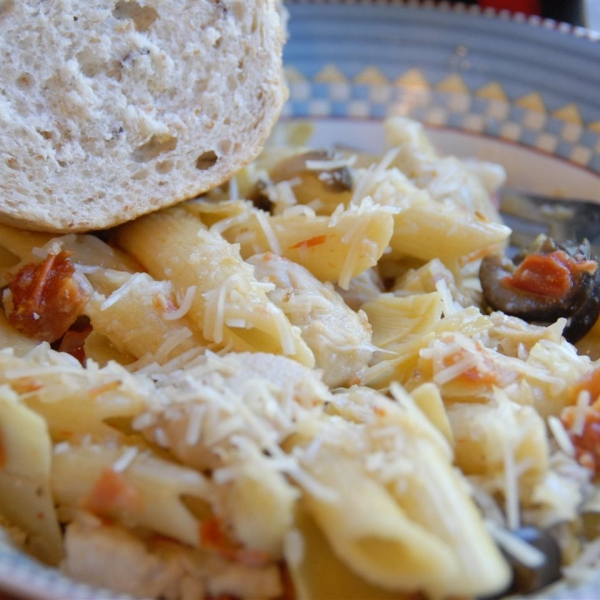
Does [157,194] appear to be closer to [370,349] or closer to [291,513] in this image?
[370,349]

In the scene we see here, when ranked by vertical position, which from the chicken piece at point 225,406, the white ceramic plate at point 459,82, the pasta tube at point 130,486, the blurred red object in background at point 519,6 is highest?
the blurred red object in background at point 519,6

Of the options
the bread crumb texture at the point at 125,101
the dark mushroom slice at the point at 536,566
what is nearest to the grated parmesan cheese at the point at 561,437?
the dark mushroom slice at the point at 536,566

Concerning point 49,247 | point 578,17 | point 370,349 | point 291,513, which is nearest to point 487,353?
point 370,349

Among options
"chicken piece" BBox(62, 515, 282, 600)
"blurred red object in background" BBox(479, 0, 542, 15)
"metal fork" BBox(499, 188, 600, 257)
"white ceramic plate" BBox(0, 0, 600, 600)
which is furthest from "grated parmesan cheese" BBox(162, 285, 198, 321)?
"blurred red object in background" BBox(479, 0, 542, 15)

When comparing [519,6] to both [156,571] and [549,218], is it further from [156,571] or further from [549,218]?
[156,571]

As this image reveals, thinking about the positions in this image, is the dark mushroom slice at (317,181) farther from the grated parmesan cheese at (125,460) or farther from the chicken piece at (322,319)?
the grated parmesan cheese at (125,460)
